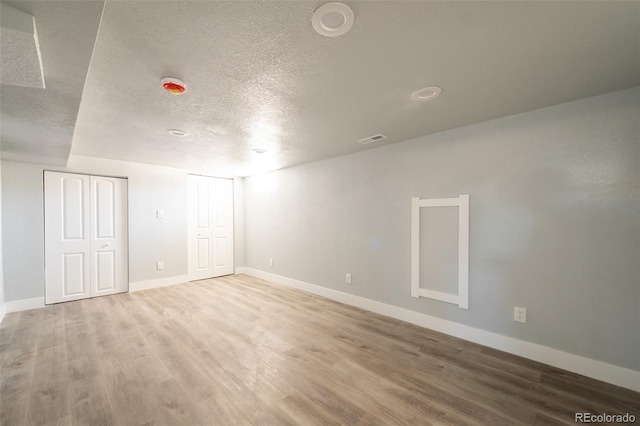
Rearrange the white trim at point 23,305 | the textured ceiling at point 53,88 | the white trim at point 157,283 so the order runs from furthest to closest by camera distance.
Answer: the white trim at point 157,283 < the white trim at point 23,305 < the textured ceiling at point 53,88

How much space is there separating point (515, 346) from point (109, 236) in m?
5.91

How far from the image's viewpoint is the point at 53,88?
1572 millimetres

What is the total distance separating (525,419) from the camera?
5.36ft

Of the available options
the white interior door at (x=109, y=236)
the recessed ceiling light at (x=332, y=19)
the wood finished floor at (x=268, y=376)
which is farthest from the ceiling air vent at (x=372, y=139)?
the white interior door at (x=109, y=236)

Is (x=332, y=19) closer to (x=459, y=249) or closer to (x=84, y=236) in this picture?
(x=459, y=249)

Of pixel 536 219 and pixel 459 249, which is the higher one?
pixel 536 219

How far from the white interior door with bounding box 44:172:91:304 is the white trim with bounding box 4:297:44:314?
3.4 inches

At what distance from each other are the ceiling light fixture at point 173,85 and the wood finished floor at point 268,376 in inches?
89.5

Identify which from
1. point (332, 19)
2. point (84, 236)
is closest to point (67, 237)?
point (84, 236)

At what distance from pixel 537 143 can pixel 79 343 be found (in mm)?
5030

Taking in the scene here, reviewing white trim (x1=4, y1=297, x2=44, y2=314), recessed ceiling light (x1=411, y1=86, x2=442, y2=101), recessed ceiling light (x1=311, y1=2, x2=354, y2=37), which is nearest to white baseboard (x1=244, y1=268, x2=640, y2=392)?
recessed ceiling light (x1=411, y1=86, x2=442, y2=101)

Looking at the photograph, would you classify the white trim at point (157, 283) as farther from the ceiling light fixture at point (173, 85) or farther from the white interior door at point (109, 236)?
the ceiling light fixture at point (173, 85)

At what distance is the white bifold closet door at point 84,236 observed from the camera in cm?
378

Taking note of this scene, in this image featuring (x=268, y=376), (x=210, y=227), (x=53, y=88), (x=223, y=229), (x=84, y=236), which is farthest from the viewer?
(x=223, y=229)
